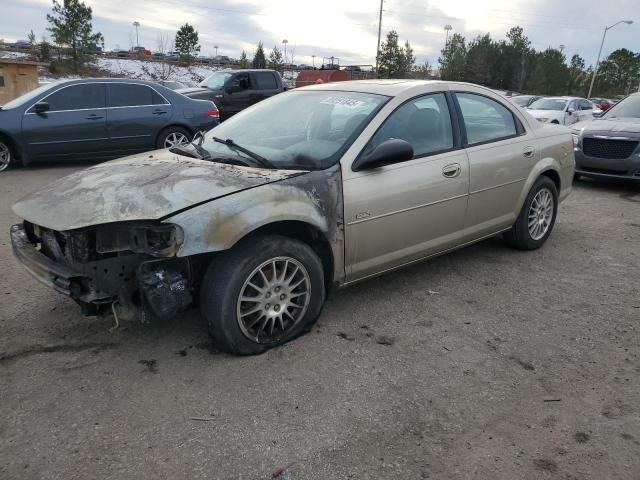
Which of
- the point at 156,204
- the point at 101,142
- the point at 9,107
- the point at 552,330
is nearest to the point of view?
the point at 156,204

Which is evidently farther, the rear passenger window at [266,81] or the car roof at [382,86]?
the rear passenger window at [266,81]

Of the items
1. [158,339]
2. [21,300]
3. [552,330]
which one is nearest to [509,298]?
[552,330]

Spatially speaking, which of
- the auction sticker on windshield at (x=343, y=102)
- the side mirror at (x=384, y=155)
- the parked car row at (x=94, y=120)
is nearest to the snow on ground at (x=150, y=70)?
the parked car row at (x=94, y=120)

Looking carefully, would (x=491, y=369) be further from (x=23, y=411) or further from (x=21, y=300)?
(x=21, y=300)

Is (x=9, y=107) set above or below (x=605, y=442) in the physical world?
above

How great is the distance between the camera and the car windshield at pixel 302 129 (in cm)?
344

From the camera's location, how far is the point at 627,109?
9.16 meters

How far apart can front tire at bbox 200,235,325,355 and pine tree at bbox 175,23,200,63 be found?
48.2 meters

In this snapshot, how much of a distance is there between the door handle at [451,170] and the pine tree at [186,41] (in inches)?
1869

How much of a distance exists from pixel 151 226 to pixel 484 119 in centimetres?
304

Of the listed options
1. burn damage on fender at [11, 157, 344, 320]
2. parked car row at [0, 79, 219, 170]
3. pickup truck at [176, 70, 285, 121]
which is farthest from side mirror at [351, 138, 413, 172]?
pickup truck at [176, 70, 285, 121]

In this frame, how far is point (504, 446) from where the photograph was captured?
2.38m

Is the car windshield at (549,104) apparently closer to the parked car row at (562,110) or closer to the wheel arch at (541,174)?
the parked car row at (562,110)

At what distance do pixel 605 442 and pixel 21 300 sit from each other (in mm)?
3864
